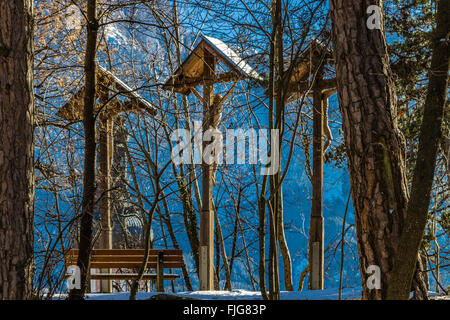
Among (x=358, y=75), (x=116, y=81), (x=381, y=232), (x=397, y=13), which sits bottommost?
(x=381, y=232)

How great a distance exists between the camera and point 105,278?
8.53 metres

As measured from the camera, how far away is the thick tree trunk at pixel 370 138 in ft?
12.3

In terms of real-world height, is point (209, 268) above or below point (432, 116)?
below

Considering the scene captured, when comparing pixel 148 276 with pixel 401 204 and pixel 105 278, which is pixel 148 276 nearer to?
pixel 105 278

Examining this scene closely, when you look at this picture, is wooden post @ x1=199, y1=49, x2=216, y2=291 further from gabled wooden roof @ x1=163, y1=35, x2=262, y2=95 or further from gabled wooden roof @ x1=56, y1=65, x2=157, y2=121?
gabled wooden roof @ x1=56, y1=65, x2=157, y2=121

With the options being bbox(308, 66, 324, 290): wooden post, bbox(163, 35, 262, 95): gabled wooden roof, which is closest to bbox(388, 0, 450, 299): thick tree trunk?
bbox(163, 35, 262, 95): gabled wooden roof

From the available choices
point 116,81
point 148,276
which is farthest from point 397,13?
point 148,276

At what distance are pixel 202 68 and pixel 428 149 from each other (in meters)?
6.31

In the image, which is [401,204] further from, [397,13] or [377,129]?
[397,13]

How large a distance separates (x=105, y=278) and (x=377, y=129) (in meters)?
6.05

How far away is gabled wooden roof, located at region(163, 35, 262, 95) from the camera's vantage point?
769 cm
